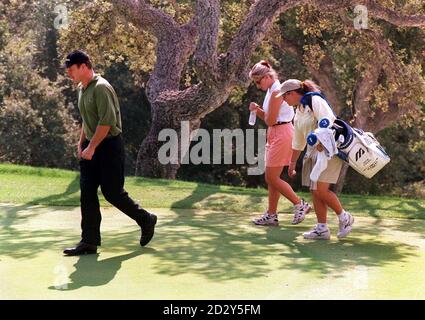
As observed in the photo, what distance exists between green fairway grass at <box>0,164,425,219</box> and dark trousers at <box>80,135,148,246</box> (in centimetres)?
369

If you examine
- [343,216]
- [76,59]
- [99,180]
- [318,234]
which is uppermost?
[76,59]

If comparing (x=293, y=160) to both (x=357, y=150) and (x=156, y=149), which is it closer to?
(x=357, y=150)

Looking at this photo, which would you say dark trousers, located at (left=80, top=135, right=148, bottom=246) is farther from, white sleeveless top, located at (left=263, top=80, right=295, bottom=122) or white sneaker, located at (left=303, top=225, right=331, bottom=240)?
white sleeveless top, located at (left=263, top=80, right=295, bottom=122)

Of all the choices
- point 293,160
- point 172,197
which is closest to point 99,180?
point 293,160

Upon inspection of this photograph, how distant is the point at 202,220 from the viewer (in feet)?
31.2

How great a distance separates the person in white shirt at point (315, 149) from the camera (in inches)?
298

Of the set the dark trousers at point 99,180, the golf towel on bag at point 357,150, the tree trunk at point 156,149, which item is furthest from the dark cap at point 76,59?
the tree trunk at point 156,149

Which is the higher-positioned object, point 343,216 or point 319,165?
point 319,165

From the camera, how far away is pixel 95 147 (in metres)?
6.84

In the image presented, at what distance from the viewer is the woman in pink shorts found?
8562 millimetres

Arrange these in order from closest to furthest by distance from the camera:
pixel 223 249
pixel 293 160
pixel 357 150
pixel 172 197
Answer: pixel 223 249, pixel 357 150, pixel 293 160, pixel 172 197

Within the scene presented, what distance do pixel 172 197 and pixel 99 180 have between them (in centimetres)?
481

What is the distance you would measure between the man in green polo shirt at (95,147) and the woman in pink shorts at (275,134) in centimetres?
214

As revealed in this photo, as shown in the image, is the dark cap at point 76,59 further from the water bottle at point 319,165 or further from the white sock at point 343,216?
the white sock at point 343,216
